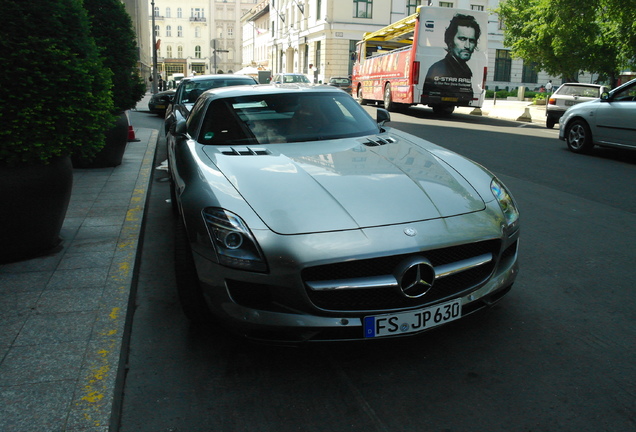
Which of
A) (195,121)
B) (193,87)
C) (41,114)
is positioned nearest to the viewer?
(41,114)

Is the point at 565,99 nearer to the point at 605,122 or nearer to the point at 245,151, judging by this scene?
the point at 605,122

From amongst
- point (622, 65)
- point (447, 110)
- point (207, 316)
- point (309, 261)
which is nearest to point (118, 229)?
point (207, 316)

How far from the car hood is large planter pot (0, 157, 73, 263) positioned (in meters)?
1.30

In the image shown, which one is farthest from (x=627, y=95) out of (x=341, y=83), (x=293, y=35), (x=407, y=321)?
(x=293, y=35)

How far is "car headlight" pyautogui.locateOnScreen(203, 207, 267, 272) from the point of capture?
8.93ft

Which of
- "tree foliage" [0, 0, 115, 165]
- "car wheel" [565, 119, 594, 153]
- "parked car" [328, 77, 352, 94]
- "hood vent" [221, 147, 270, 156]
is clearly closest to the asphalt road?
"hood vent" [221, 147, 270, 156]

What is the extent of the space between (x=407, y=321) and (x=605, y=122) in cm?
930

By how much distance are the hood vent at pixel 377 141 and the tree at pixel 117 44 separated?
527 centimetres

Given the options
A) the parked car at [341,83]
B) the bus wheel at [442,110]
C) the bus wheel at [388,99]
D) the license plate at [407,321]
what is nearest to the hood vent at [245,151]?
the license plate at [407,321]

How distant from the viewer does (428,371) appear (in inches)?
114

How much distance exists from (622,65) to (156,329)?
24036 mm

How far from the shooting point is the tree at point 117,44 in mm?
8242

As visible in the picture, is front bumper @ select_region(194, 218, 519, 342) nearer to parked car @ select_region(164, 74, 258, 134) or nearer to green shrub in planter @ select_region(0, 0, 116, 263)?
green shrub in planter @ select_region(0, 0, 116, 263)

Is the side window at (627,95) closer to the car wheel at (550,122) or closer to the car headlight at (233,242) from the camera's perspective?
the car wheel at (550,122)
